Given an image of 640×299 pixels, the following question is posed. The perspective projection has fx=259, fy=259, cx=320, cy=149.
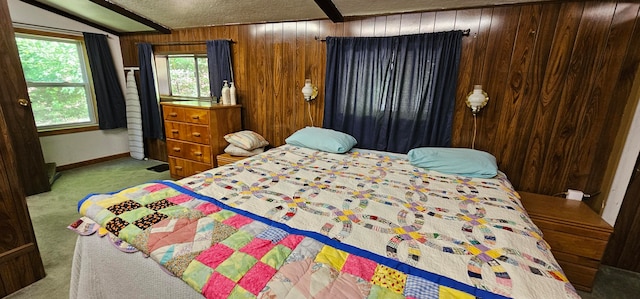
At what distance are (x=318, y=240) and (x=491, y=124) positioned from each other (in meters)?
1.93

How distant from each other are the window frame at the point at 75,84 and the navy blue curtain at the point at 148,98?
668 millimetres

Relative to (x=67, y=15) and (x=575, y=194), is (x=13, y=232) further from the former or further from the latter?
(x=575, y=194)

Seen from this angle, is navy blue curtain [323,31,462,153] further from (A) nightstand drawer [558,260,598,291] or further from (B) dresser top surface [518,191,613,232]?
(A) nightstand drawer [558,260,598,291]

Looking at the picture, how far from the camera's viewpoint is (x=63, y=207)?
257 cm

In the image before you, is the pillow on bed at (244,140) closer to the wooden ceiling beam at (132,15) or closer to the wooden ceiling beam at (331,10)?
the wooden ceiling beam at (331,10)

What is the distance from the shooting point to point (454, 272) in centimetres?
85

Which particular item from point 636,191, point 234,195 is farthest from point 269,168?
point 636,191

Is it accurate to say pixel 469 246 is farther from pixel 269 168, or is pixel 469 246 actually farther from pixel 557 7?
pixel 557 7

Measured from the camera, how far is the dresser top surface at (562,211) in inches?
64.2

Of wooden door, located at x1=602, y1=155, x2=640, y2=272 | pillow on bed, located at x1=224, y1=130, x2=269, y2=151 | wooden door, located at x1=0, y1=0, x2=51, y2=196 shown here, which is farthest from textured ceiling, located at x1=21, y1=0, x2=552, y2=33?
wooden door, located at x1=602, y1=155, x2=640, y2=272

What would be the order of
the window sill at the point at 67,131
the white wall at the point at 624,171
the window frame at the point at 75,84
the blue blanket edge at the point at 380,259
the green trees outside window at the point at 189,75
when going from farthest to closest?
the green trees outside window at the point at 189,75 < the window sill at the point at 67,131 < the window frame at the point at 75,84 < the white wall at the point at 624,171 < the blue blanket edge at the point at 380,259

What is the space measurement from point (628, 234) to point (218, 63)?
159 inches

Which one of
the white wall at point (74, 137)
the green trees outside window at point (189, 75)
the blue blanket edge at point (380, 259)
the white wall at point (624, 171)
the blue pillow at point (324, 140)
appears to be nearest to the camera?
the blue blanket edge at point (380, 259)

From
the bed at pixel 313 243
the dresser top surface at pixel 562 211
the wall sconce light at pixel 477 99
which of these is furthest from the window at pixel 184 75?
the dresser top surface at pixel 562 211
